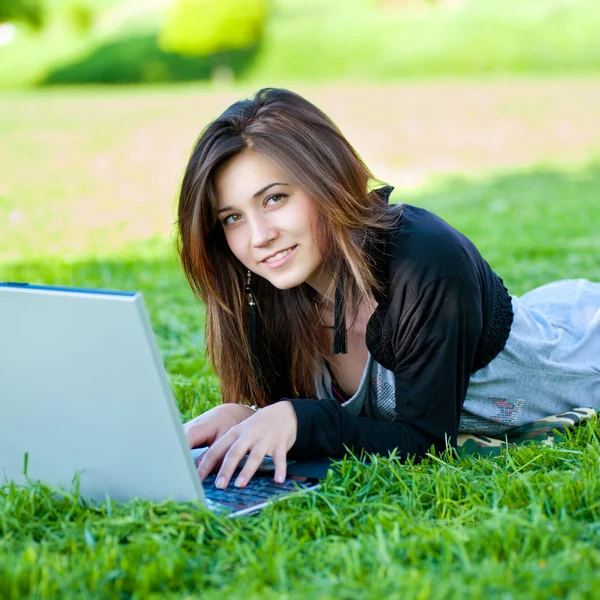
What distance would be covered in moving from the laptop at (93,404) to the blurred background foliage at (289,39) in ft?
53.7

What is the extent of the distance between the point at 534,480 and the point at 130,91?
16026 mm

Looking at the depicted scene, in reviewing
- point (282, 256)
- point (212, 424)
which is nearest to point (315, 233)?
point (282, 256)

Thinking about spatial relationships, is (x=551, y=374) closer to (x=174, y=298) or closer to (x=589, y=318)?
(x=589, y=318)

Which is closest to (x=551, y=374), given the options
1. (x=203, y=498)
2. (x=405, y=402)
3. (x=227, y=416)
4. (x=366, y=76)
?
(x=405, y=402)

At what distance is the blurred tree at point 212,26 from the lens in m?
20.8

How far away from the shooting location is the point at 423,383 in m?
2.25

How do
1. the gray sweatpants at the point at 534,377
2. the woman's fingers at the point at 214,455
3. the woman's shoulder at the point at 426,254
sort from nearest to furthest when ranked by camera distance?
the woman's fingers at the point at 214,455, the woman's shoulder at the point at 426,254, the gray sweatpants at the point at 534,377

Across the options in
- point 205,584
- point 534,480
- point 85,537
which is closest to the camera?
point 205,584

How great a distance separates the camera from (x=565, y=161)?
11.2 m

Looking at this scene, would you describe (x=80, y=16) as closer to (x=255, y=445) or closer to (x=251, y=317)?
(x=251, y=317)

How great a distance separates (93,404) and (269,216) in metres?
0.76

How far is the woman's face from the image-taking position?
2275 millimetres

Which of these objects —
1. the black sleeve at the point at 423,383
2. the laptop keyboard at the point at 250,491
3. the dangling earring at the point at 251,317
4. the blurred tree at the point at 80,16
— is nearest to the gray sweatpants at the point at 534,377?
the black sleeve at the point at 423,383

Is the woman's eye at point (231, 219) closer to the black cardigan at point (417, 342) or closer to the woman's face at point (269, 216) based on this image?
the woman's face at point (269, 216)
